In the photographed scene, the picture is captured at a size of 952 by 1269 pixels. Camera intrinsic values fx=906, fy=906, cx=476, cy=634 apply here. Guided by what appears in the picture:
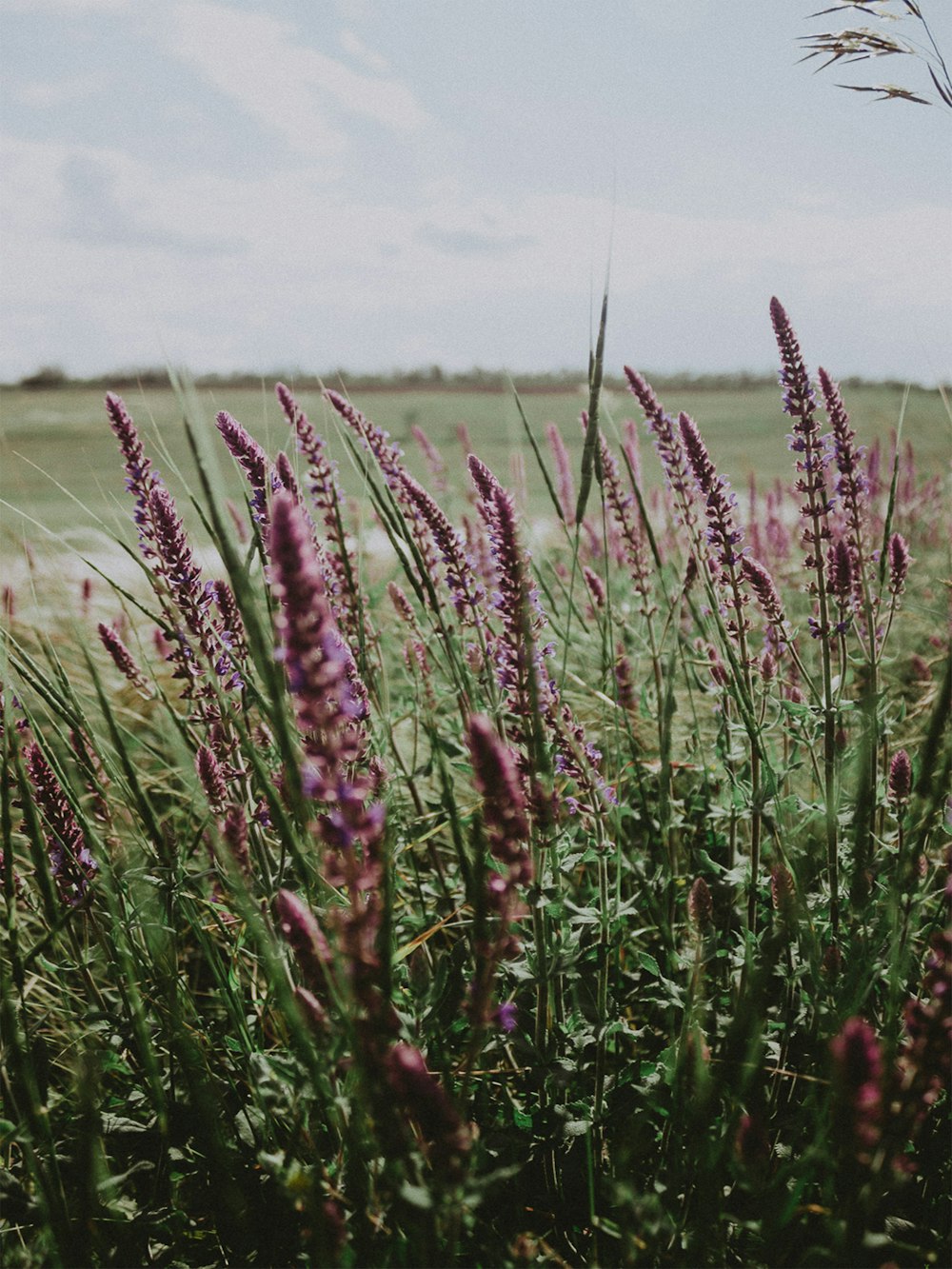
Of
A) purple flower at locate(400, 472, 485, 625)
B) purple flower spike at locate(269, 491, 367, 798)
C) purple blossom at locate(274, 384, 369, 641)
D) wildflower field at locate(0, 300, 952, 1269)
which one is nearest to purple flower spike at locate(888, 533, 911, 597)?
wildflower field at locate(0, 300, 952, 1269)

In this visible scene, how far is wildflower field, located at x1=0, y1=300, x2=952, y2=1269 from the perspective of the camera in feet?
3.74

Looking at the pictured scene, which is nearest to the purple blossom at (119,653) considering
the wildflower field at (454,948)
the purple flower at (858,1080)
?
the wildflower field at (454,948)

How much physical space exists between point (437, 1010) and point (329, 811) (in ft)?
1.59

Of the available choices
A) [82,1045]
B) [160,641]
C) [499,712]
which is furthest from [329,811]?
[160,641]

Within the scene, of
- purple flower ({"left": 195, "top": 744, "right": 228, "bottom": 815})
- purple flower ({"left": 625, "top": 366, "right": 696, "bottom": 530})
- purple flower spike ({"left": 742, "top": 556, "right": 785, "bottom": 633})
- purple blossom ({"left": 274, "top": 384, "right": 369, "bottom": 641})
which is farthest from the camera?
purple flower ({"left": 625, "top": 366, "right": 696, "bottom": 530})

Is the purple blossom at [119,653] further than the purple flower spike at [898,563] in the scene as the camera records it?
No

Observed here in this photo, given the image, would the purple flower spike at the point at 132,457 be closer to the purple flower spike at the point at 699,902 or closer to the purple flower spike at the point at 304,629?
the purple flower spike at the point at 304,629

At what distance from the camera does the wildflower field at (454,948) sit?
1.14m

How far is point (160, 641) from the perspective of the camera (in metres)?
3.45

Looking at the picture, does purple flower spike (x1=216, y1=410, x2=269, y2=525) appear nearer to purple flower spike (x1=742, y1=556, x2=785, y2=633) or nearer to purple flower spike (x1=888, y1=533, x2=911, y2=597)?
purple flower spike (x1=742, y1=556, x2=785, y2=633)

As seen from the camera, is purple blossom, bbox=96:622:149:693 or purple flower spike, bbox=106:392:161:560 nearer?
purple flower spike, bbox=106:392:161:560

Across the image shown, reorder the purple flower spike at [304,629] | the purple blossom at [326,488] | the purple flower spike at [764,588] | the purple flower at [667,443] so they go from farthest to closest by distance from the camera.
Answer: the purple flower at [667,443] → the purple flower spike at [764,588] → the purple blossom at [326,488] → the purple flower spike at [304,629]

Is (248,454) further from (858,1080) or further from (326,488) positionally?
(858,1080)

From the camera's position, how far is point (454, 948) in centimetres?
163
